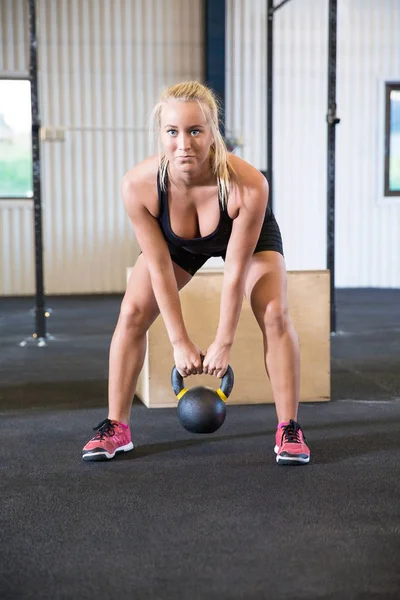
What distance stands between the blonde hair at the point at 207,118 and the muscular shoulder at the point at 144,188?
0.09ft

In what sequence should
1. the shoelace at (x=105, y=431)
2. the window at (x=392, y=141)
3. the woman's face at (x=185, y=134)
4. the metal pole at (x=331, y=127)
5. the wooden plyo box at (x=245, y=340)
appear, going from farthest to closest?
the window at (x=392, y=141), the metal pole at (x=331, y=127), the wooden plyo box at (x=245, y=340), the shoelace at (x=105, y=431), the woman's face at (x=185, y=134)

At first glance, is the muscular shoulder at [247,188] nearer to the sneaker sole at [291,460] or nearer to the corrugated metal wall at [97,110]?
the sneaker sole at [291,460]

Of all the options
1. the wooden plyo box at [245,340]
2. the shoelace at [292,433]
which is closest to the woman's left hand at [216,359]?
the shoelace at [292,433]

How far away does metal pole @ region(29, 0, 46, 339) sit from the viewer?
428cm

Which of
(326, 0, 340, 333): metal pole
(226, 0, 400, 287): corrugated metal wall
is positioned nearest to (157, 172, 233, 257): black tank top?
(326, 0, 340, 333): metal pole

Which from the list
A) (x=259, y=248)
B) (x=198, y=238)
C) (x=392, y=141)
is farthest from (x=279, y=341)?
(x=392, y=141)

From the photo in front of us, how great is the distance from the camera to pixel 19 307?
6461mm

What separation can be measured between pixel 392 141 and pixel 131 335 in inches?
241

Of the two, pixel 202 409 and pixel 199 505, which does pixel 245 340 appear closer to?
pixel 202 409

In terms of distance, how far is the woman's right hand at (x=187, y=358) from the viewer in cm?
208

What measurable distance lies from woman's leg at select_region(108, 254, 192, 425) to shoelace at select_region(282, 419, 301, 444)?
0.47 m

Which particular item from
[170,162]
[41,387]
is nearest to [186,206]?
[170,162]

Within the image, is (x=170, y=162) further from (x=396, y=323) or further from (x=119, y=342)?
(x=396, y=323)

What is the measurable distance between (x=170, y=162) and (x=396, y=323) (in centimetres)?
360
